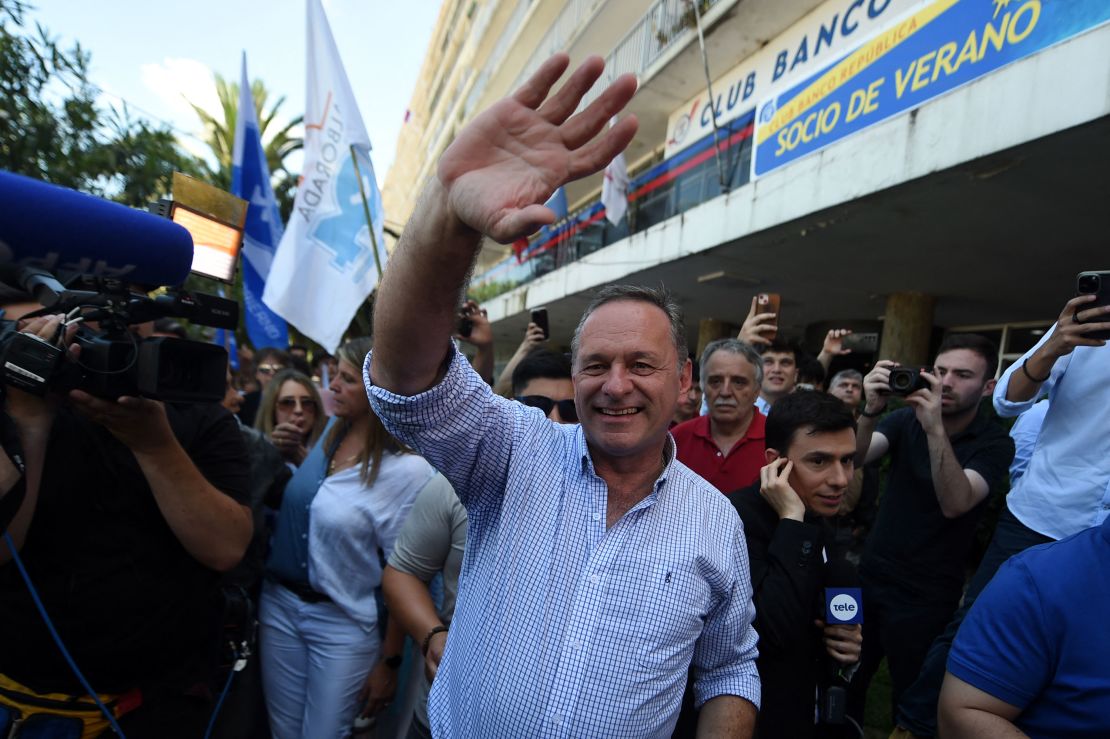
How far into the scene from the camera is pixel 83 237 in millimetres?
1479

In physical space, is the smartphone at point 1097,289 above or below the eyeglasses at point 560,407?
above

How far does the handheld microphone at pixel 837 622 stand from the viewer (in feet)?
5.67

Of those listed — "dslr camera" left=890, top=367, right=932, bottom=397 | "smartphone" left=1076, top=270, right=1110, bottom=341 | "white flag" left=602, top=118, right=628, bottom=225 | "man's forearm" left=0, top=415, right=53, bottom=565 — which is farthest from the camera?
"white flag" left=602, top=118, right=628, bottom=225

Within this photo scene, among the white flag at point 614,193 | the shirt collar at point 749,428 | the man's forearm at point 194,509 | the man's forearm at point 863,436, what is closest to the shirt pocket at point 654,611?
the man's forearm at point 194,509

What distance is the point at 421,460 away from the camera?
263cm

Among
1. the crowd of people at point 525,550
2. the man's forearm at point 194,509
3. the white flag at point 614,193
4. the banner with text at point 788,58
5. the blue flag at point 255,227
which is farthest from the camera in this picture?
the white flag at point 614,193

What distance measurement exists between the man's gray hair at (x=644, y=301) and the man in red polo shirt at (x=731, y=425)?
4.35 feet

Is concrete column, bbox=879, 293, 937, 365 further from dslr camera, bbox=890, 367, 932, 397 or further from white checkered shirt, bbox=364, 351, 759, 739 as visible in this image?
white checkered shirt, bbox=364, 351, 759, 739

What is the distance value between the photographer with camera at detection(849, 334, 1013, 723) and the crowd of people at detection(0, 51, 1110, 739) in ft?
0.05

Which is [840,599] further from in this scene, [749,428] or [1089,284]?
[1089,284]

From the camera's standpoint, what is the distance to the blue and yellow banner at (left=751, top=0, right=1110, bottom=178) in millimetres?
4609

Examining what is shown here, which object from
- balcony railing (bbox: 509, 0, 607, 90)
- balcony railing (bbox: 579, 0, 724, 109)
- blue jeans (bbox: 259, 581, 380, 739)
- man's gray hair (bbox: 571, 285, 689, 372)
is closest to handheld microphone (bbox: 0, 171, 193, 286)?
man's gray hair (bbox: 571, 285, 689, 372)

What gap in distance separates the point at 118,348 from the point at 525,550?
106 cm

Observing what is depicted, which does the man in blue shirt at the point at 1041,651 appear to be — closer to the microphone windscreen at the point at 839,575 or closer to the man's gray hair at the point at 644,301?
the microphone windscreen at the point at 839,575
